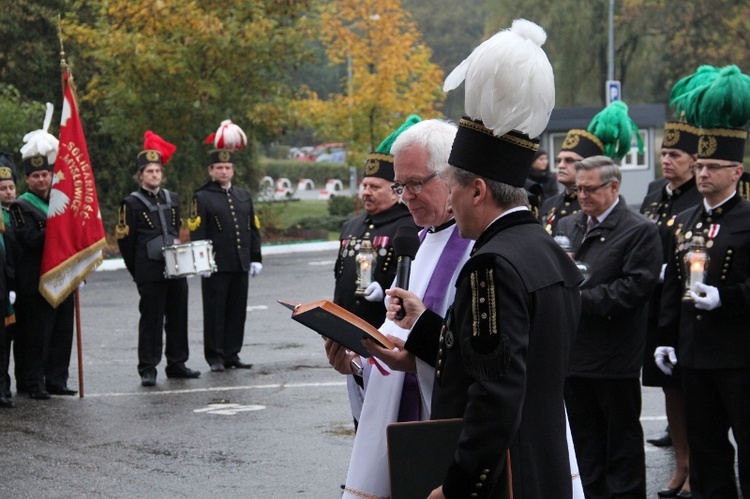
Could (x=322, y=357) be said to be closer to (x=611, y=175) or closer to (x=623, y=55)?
(x=611, y=175)

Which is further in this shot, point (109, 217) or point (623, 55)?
point (623, 55)

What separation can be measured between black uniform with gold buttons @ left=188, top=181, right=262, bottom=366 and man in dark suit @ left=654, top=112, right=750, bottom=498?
21.2ft

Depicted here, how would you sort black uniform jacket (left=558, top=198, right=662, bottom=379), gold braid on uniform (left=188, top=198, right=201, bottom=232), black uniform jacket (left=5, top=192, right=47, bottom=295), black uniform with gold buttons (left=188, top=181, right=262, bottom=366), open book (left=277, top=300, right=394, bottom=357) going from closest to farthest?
1. open book (left=277, top=300, right=394, bottom=357)
2. black uniform jacket (left=558, top=198, right=662, bottom=379)
3. black uniform jacket (left=5, top=192, right=47, bottom=295)
4. black uniform with gold buttons (left=188, top=181, right=262, bottom=366)
5. gold braid on uniform (left=188, top=198, right=201, bottom=232)

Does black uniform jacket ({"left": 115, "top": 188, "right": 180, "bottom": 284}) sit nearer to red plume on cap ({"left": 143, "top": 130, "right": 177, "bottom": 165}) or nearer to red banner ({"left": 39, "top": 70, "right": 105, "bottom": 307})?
red banner ({"left": 39, "top": 70, "right": 105, "bottom": 307})

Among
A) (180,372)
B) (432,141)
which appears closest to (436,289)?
(432,141)

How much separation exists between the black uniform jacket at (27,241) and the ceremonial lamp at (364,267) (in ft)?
17.0

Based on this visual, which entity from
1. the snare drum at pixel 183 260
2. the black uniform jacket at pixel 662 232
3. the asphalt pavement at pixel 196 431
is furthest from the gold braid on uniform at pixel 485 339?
the snare drum at pixel 183 260

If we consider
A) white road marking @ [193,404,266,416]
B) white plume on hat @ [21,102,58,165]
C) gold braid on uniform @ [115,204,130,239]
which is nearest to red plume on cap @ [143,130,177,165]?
gold braid on uniform @ [115,204,130,239]

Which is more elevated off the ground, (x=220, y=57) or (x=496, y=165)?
(x=220, y=57)

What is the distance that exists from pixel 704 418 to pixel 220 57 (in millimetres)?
20433

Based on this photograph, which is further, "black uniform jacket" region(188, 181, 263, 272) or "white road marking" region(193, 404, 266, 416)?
"black uniform jacket" region(188, 181, 263, 272)

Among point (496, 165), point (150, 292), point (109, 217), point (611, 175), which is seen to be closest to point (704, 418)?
point (611, 175)

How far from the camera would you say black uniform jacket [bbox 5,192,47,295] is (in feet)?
36.5

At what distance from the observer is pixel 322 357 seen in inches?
508
